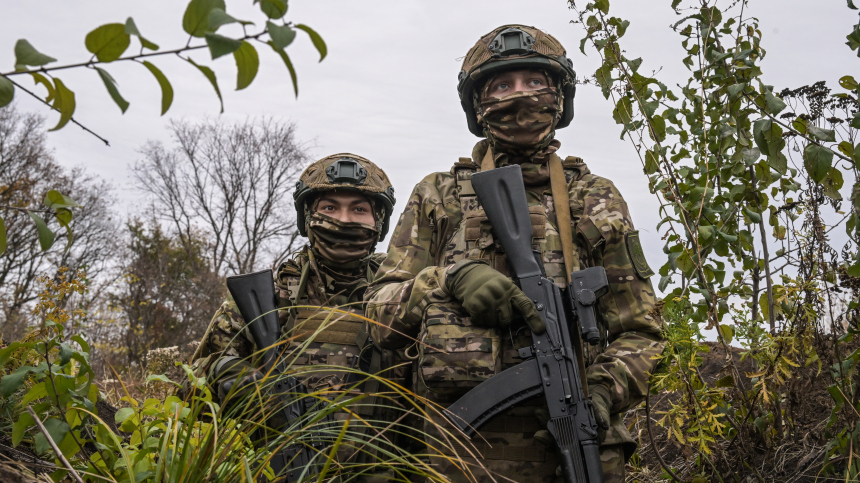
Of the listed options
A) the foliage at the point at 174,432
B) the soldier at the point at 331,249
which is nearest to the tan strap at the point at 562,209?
the foliage at the point at 174,432

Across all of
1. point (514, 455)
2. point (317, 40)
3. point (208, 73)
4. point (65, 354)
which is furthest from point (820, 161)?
point (65, 354)

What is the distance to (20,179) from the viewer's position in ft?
69.4

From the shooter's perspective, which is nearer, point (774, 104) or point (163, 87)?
point (163, 87)

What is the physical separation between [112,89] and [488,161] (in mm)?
2020

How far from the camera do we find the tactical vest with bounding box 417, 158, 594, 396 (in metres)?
2.39

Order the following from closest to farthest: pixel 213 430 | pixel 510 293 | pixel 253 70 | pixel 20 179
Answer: pixel 253 70 → pixel 213 430 → pixel 510 293 → pixel 20 179

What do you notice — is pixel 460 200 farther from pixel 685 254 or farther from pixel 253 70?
pixel 253 70

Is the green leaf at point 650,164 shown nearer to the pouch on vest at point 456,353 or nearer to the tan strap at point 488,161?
the tan strap at point 488,161

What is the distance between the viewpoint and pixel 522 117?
110 inches

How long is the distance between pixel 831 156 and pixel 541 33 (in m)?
1.28

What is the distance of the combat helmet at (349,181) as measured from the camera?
13.8ft

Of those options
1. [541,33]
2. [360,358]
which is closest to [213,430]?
[360,358]

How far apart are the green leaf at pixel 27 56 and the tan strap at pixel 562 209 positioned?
6.45 ft

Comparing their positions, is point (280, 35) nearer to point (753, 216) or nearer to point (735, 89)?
point (735, 89)
